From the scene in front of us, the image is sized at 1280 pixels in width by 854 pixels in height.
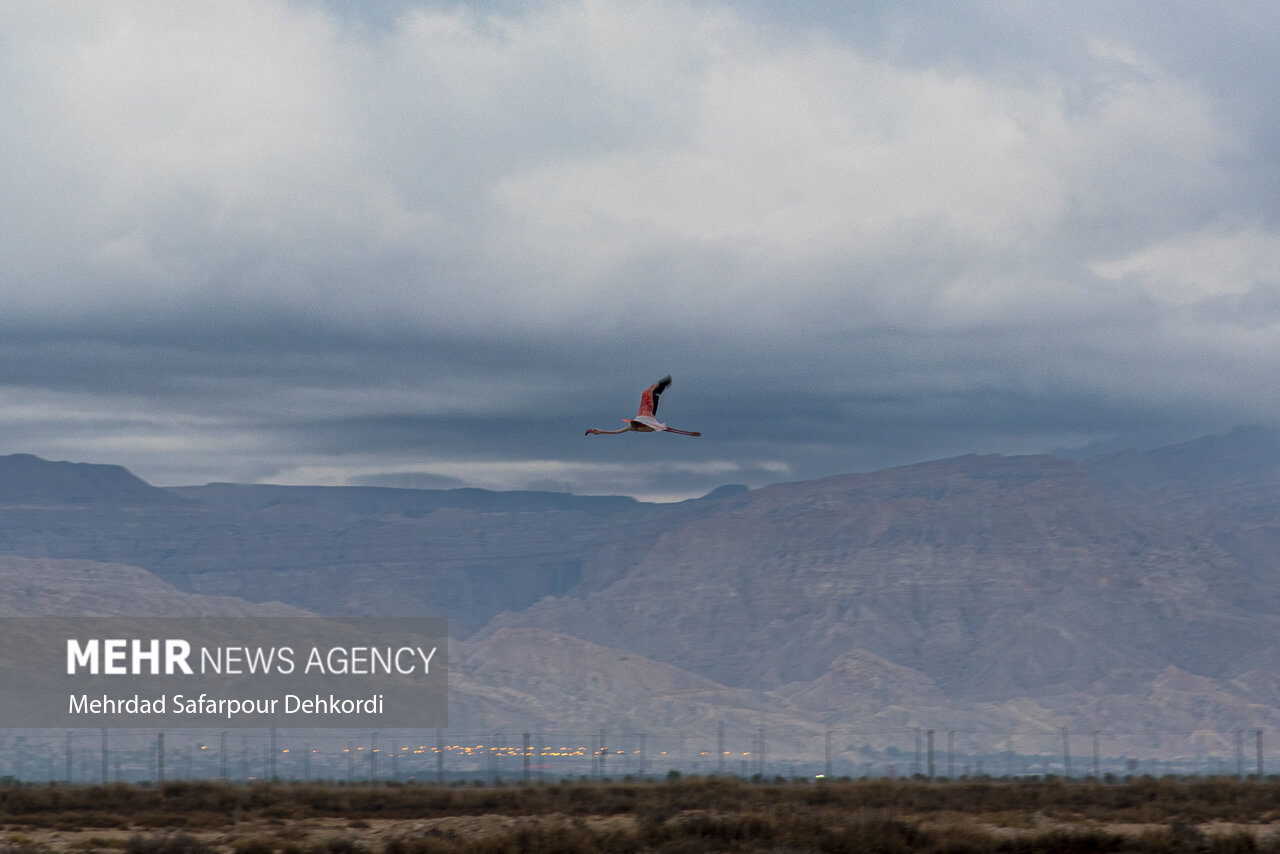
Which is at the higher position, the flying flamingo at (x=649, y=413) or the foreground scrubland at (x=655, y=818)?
the flying flamingo at (x=649, y=413)

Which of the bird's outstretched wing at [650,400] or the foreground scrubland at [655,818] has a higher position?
the bird's outstretched wing at [650,400]

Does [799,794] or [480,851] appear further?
[799,794]

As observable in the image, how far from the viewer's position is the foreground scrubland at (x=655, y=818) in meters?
46.1

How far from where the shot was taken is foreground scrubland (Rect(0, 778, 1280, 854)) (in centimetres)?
4606

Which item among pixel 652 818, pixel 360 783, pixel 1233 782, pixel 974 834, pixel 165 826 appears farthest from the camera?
pixel 360 783

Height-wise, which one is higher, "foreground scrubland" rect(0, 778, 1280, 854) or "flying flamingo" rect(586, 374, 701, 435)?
"flying flamingo" rect(586, 374, 701, 435)

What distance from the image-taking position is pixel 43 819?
189 feet

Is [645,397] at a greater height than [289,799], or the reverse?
[645,397]

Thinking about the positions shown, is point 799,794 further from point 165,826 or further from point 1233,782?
point 165,826

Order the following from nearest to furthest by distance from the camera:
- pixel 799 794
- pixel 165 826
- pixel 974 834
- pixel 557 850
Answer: pixel 557 850 < pixel 974 834 < pixel 165 826 < pixel 799 794

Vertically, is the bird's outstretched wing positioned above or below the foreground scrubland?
above

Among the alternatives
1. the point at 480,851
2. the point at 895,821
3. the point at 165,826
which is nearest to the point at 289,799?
the point at 165,826

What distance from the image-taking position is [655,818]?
166 ft

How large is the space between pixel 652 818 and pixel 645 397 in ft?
46.6
